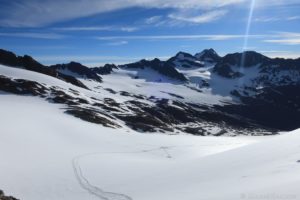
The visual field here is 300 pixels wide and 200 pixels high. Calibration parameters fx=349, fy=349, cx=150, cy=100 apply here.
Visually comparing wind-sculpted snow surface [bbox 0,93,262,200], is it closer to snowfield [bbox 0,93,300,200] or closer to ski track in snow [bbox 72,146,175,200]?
snowfield [bbox 0,93,300,200]

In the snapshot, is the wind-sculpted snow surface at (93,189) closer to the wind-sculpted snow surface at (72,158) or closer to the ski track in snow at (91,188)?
the ski track in snow at (91,188)

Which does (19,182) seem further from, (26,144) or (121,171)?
(26,144)

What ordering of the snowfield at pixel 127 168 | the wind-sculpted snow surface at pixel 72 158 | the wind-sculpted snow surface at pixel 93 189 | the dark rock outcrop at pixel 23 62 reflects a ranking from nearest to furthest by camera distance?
1. the snowfield at pixel 127 168
2. the wind-sculpted snow surface at pixel 93 189
3. the wind-sculpted snow surface at pixel 72 158
4. the dark rock outcrop at pixel 23 62

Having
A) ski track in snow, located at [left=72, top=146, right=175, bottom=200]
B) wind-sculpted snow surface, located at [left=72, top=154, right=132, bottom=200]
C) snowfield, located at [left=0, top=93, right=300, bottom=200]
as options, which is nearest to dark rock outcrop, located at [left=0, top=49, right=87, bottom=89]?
snowfield, located at [left=0, top=93, right=300, bottom=200]

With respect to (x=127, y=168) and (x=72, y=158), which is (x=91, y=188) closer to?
(x=127, y=168)

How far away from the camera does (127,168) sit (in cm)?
3900

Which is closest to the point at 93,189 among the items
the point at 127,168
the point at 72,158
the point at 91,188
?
the point at 91,188

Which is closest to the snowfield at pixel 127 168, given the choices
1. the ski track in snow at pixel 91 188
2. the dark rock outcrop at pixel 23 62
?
the ski track in snow at pixel 91 188

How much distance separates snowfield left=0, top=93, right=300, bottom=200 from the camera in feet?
63.6

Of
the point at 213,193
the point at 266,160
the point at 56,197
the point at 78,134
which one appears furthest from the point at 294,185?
the point at 78,134

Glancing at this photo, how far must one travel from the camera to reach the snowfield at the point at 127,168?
1938cm

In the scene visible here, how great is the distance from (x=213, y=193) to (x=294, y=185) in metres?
4.90

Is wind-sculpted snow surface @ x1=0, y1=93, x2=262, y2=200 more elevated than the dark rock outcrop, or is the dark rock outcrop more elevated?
the dark rock outcrop

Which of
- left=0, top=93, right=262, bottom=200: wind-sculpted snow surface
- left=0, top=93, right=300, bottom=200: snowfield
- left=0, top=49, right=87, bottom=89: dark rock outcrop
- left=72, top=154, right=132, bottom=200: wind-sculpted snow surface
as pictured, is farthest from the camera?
left=0, top=49, right=87, bottom=89: dark rock outcrop
